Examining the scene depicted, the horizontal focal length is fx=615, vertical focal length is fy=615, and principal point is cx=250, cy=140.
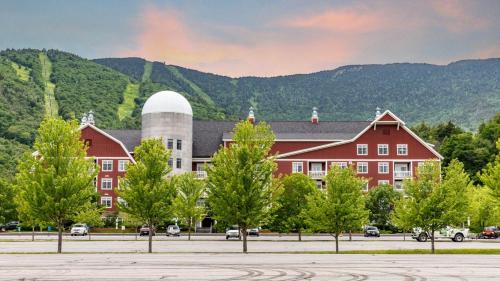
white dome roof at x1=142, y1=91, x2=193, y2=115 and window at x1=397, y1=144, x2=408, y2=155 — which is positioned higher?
white dome roof at x1=142, y1=91, x2=193, y2=115

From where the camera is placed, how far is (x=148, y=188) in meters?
43.0

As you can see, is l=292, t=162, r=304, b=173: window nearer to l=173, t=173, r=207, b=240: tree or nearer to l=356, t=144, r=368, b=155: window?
l=356, t=144, r=368, b=155: window

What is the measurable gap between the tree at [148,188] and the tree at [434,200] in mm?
17162

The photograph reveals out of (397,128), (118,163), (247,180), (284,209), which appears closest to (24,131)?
(118,163)

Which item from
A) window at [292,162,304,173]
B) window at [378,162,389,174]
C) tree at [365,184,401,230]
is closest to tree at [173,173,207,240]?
window at [292,162,304,173]

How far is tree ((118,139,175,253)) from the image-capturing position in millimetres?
43062

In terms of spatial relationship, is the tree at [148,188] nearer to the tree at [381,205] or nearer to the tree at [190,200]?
the tree at [190,200]

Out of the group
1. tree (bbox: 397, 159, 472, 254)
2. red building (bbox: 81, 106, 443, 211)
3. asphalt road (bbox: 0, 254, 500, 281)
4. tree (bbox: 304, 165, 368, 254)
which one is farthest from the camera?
red building (bbox: 81, 106, 443, 211)

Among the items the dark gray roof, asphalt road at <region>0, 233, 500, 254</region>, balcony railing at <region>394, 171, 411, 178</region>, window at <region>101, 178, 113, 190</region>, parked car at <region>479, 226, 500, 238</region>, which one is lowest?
asphalt road at <region>0, 233, 500, 254</region>

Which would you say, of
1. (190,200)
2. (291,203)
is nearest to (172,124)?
(190,200)

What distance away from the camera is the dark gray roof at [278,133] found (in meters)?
100

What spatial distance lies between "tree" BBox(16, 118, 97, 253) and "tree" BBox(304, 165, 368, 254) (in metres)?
16.5

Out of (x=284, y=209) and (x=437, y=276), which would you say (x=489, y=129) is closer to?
(x=284, y=209)

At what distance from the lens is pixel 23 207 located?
42125 mm
